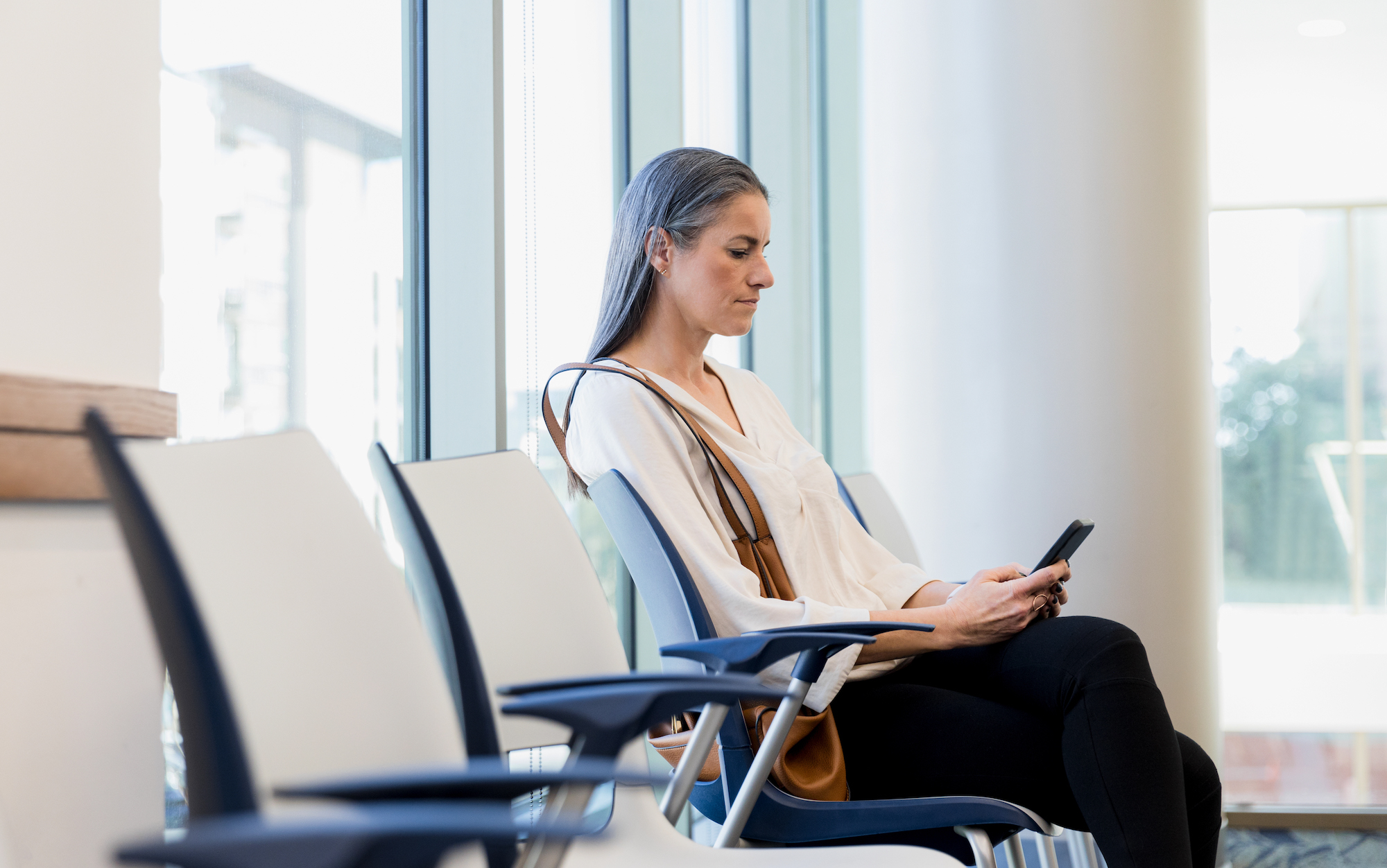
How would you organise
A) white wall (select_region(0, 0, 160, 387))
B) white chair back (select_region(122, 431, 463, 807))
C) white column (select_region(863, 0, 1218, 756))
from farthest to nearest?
white column (select_region(863, 0, 1218, 756)) → white wall (select_region(0, 0, 160, 387)) → white chair back (select_region(122, 431, 463, 807))

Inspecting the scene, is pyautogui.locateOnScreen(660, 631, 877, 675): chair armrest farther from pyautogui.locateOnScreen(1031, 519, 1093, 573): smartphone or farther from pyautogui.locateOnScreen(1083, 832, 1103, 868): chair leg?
pyautogui.locateOnScreen(1083, 832, 1103, 868): chair leg

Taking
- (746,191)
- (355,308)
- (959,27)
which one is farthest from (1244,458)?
(355,308)

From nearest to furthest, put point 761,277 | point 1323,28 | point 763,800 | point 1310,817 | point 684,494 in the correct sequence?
point 763,800 → point 684,494 → point 761,277 → point 1310,817 → point 1323,28

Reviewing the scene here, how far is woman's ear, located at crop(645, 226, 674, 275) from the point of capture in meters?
1.68

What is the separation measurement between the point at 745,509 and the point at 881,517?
0.75m

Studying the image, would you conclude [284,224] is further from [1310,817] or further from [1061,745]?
[1310,817]

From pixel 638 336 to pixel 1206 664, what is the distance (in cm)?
184

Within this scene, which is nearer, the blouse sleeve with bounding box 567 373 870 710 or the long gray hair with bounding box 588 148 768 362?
the blouse sleeve with bounding box 567 373 870 710

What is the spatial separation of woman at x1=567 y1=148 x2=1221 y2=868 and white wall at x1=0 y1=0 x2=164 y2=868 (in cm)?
61

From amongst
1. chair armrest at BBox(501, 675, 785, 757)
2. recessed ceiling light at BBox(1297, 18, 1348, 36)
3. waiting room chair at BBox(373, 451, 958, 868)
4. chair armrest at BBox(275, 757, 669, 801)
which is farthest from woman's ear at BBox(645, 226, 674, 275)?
recessed ceiling light at BBox(1297, 18, 1348, 36)

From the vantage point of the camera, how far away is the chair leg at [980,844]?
128 centimetres

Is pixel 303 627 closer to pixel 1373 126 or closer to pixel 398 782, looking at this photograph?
pixel 398 782

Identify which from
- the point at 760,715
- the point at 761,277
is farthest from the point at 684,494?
the point at 761,277

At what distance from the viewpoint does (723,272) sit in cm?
166
